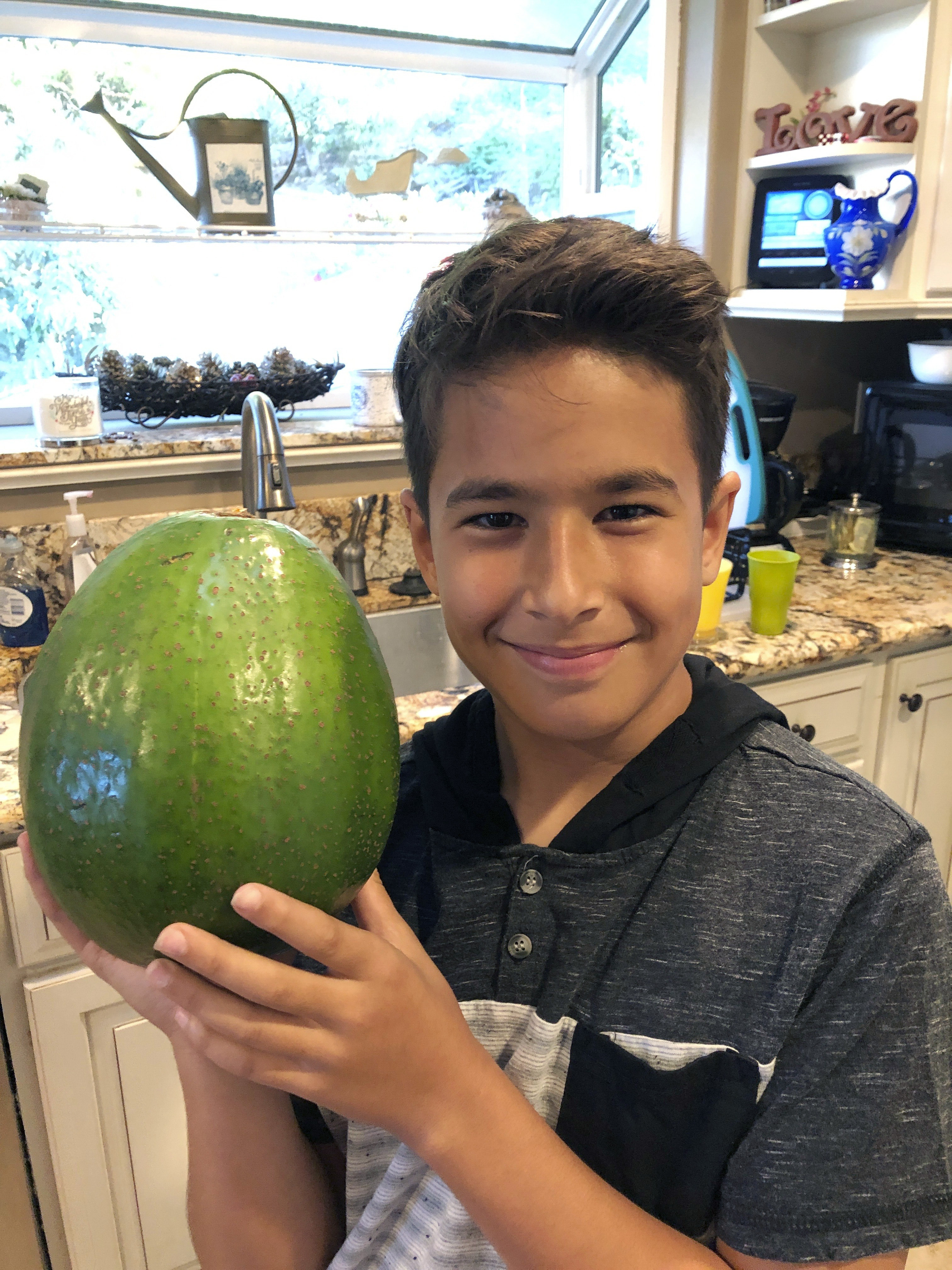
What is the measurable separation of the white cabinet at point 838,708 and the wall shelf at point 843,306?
32.8 inches

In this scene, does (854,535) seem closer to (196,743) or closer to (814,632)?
(814,632)

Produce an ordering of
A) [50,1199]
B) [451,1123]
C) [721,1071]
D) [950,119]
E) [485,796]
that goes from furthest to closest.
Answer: [950,119], [50,1199], [485,796], [721,1071], [451,1123]

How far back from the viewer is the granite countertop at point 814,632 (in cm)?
137

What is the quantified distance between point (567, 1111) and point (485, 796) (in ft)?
0.85

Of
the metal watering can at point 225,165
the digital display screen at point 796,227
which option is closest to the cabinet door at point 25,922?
the metal watering can at point 225,165

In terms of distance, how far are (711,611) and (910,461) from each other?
0.95 metres

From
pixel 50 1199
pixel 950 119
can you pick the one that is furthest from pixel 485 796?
pixel 950 119

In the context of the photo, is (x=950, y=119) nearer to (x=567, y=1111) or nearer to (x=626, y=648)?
(x=626, y=648)

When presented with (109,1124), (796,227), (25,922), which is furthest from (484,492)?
(796,227)

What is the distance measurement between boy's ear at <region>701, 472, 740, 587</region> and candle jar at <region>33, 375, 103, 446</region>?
55.5 inches

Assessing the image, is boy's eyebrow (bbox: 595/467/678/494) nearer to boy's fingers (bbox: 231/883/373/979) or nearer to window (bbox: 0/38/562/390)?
boy's fingers (bbox: 231/883/373/979)

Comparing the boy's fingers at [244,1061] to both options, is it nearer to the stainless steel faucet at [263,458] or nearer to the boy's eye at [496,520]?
the boy's eye at [496,520]

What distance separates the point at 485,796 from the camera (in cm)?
81

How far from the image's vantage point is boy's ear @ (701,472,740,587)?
32.2 inches
